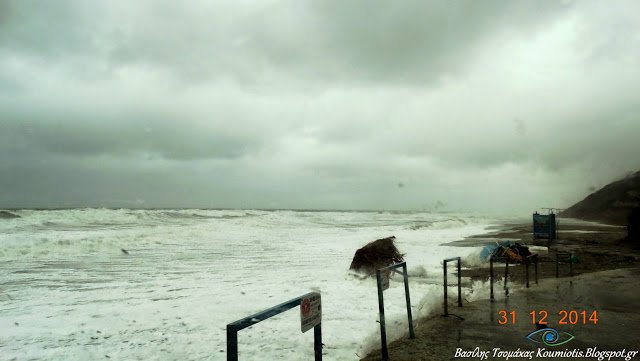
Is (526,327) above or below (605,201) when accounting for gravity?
below

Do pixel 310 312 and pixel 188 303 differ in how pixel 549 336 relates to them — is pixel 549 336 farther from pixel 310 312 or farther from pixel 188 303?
pixel 188 303

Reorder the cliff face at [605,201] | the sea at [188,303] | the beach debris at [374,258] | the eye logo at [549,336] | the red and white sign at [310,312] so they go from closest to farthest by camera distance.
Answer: the red and white sign at [310,312] → the eye logo at [549,336] → the sea at [188,303] → the beach debris at [374,258] → the cliff face at [605,201]

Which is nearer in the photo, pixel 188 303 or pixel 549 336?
pixel 549 336

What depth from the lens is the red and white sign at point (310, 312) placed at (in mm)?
3199

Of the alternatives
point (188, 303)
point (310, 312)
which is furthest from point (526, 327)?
point (188, 303)

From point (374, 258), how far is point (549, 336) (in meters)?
7.34

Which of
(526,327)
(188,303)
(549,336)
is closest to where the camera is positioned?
(549,336)

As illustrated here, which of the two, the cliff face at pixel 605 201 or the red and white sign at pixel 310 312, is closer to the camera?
the red and white sign at pixel 310 312

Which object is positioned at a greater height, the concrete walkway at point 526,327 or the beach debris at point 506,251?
the concrete walkway at point 526,327

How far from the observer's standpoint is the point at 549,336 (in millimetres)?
5152

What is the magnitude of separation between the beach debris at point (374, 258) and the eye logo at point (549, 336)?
6300 millimetres

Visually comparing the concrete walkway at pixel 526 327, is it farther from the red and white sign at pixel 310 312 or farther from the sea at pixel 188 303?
the red and white sign at pixel 310 312

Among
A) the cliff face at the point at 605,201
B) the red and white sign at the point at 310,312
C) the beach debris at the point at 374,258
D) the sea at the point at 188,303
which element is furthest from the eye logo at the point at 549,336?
the cliff face at the point at 605,201

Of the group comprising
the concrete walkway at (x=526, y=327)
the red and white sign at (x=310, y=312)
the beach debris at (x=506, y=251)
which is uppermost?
the red and white sign at (x=310, y=312)
